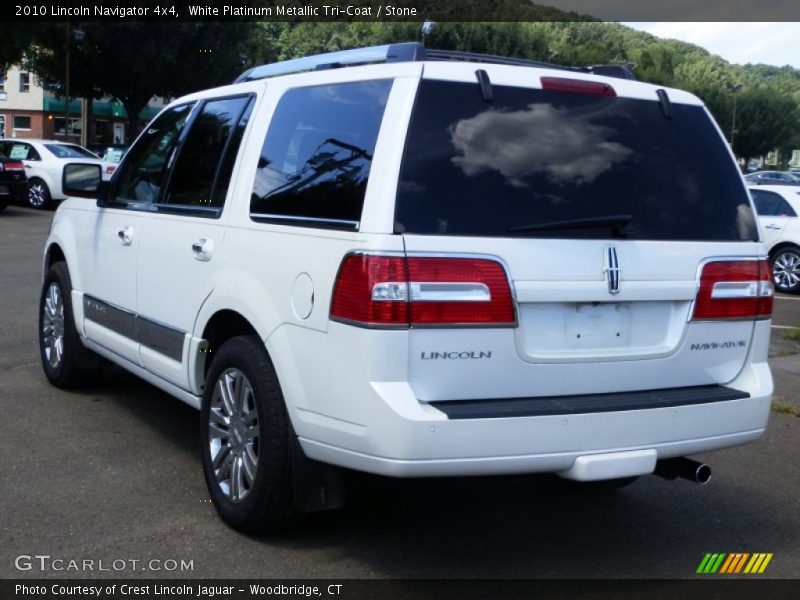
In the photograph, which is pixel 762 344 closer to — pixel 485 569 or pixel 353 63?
pixel 485 569

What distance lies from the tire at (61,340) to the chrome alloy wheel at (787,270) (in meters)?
11.5

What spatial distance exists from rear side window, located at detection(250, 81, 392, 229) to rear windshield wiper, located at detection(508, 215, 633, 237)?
622 millimetres

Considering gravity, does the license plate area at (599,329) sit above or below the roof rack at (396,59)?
below

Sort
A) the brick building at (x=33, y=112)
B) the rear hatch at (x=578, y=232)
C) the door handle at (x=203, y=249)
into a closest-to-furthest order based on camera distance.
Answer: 1. the rear hatch at (x=578, y=232)
2. the door handle at (x=203, y=249)
3. the brick building at (x=33, y=112)

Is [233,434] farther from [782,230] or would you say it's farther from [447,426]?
[782,230]

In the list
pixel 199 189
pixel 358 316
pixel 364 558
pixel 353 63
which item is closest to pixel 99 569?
pixel 364 558

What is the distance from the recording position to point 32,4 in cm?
3278

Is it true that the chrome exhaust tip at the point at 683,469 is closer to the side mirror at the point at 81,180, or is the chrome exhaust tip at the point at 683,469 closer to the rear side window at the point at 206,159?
the rear side window at the point at 206,159

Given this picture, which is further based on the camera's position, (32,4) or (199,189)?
(32,4)

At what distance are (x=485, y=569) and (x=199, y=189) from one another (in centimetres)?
230

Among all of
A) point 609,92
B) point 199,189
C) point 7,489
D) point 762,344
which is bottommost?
point 7,489

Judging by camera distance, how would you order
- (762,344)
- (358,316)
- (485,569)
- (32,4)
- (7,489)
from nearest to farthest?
(358,316)
(485,569)
(762,344)
(7,489)
(32,4)

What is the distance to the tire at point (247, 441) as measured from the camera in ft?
13.2

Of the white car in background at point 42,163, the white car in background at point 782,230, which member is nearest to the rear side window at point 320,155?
the white car in background at point 782,230
